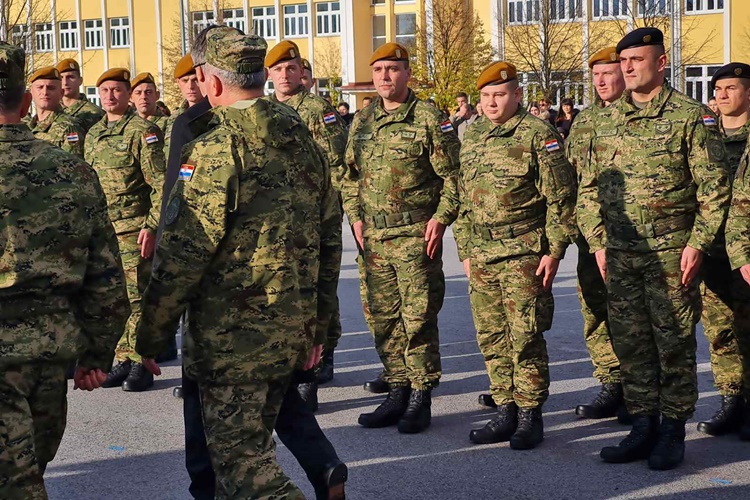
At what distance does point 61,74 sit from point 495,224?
202 inches

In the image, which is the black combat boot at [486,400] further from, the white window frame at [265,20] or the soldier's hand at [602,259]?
the white window frame at [265,20]

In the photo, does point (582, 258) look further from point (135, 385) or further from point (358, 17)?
point (358, 17)

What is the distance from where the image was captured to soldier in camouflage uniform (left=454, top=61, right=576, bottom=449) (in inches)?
250

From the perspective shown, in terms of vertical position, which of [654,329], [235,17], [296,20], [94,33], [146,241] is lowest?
[654,329]

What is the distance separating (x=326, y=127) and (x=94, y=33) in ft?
186

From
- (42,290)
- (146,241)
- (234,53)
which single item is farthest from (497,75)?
(42,290)

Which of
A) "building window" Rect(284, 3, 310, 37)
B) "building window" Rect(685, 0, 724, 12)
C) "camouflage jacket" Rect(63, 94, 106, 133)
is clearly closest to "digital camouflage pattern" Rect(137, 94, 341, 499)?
"camouflage jacket" Rect(63, 94, 106, 133)

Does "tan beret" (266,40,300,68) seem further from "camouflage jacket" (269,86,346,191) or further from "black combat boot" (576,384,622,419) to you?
"black combat boot" (576,384,622,419)

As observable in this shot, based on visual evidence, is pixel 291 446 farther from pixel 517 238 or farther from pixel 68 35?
pixel 68 35

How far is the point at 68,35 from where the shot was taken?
206 ft

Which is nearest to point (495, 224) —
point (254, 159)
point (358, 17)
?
point (254, 159)

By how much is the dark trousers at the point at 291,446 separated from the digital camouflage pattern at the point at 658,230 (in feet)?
6.94

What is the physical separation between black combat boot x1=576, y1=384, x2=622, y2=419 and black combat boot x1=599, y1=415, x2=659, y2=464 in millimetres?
849

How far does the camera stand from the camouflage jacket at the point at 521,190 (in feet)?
20.8
